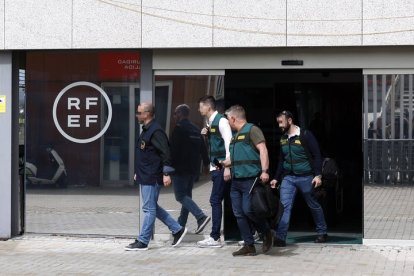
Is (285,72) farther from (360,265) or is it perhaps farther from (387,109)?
(360,265)

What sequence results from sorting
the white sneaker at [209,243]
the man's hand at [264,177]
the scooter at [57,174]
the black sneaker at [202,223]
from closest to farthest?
the man's hand at [264,177] → the white sneaker at [209,243] → the black sneaker at [202,223] → the scooter at [57,174]

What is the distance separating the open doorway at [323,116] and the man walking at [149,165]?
4.22ft

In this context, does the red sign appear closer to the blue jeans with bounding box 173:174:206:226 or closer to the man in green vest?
the blue jeans with bounding box 173:174:206:226

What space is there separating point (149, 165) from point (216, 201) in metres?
1.00

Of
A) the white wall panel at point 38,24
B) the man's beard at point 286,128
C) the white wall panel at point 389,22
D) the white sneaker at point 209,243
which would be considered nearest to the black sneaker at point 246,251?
the white sneaker at point 209,243

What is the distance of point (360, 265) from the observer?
974cm

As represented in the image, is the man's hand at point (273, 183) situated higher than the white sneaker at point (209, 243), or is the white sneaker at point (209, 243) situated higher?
the man's hand at point (273, 183)

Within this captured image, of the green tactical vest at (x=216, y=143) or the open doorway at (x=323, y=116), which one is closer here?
the green tactical vest at (x=216, y=143)

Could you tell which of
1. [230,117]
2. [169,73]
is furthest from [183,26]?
[230,117]

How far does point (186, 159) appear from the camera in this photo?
37.6ft

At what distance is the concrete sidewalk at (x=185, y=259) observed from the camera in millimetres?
9414

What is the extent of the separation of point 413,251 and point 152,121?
3.59 metres

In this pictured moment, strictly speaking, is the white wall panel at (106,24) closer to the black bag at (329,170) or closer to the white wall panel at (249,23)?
the white wall panel at (249,23)

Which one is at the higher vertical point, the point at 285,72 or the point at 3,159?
the point at 285,72
